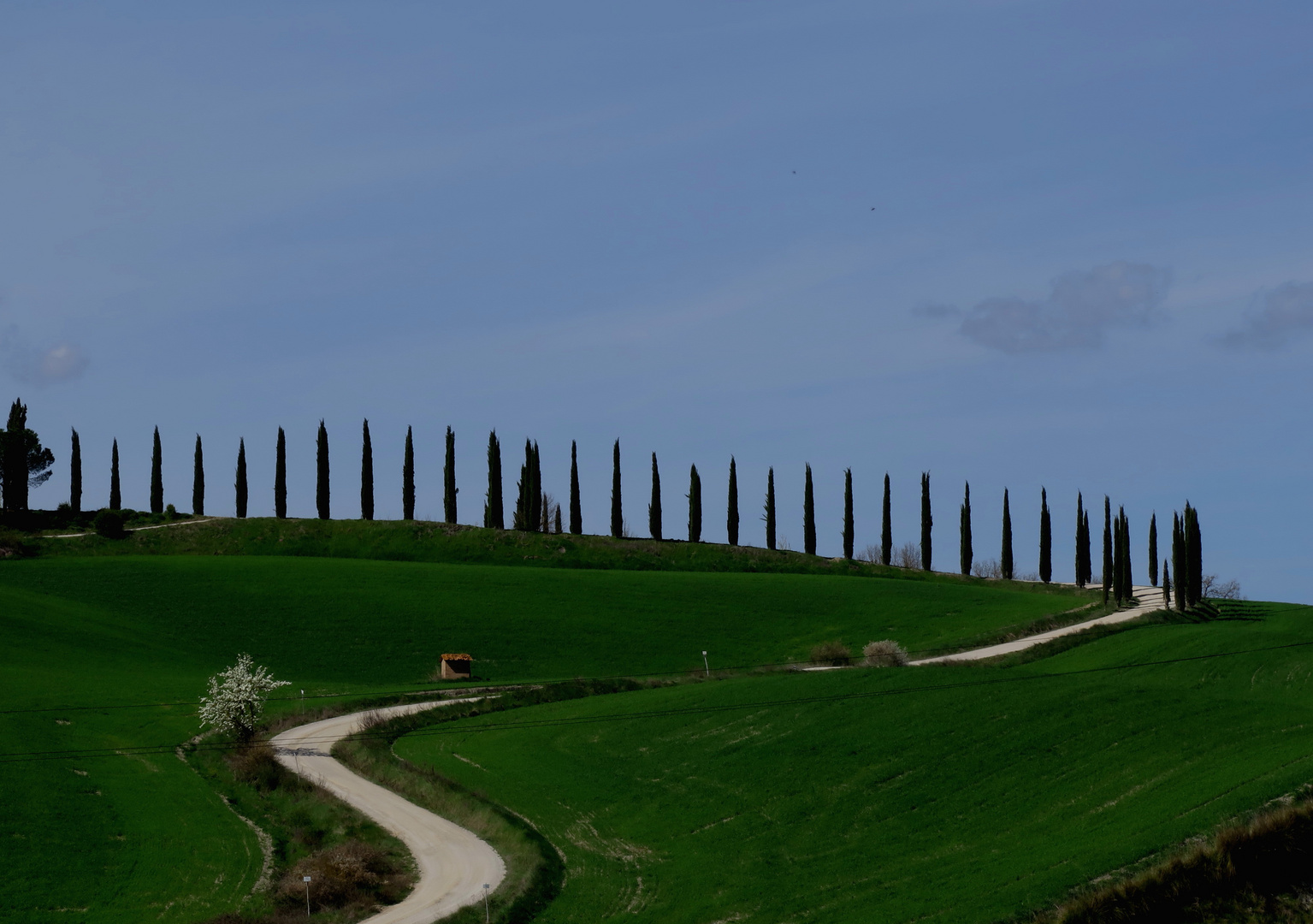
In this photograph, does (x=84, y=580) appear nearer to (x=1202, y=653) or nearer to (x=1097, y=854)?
(x=1202, y=653)

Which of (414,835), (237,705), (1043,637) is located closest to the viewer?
(414,835)

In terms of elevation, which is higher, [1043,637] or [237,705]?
→ [237,705]

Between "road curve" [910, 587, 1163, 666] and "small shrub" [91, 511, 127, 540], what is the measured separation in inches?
2536

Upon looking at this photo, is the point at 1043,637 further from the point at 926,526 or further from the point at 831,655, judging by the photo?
the point at 926,526

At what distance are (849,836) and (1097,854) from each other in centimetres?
798

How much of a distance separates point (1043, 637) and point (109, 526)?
232ft

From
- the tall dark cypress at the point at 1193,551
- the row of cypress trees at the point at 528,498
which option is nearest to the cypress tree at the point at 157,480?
the row of cypress trees at the point at 528,498

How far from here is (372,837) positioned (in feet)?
126

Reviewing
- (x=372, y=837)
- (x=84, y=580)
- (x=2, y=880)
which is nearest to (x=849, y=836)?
(x=372, y=837)

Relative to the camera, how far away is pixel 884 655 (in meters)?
64.3

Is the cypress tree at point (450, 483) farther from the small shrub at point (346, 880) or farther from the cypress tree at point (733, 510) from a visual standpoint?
the small shrub at point (346, 880)

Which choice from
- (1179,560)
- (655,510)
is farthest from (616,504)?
(1179,560)

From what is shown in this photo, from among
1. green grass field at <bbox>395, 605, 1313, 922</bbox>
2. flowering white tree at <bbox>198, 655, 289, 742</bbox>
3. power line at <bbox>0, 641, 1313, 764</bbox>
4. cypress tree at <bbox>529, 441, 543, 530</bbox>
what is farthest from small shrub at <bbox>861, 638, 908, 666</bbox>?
cypress tree at <bbox>529, 441, 543, 530</bbox>

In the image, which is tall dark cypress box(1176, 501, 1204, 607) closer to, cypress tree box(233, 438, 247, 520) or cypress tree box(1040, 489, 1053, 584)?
cypress tree box(1040, 489, 1053, 584)
